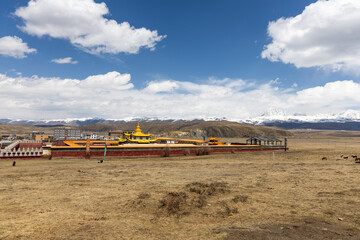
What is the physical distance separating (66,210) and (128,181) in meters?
6.96

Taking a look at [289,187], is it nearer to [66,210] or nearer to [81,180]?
[66,210]

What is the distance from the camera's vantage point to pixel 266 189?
48.4 ft

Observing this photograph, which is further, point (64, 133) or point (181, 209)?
point (64, 133)

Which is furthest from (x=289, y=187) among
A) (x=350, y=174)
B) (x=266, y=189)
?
(x=350, y=174)

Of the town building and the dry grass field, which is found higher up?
the town building

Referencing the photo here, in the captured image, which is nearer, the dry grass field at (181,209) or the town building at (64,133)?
the dry grass field at (181,209)

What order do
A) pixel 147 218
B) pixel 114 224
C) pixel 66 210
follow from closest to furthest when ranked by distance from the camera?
1. pixel 114 224
2. pixel 147 218
3. pixel 66 210

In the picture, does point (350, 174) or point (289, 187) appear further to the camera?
point (350, 174)

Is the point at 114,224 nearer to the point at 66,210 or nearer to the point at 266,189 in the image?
the point at 66,210

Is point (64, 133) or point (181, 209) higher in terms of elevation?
point (64, 133)

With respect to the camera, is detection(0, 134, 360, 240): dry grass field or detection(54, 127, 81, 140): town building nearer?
detection(0, 134, 360, 240): dry grass field

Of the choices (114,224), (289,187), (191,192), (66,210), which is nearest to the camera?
(114,224)

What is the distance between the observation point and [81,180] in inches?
701

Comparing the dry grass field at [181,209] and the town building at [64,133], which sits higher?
the town building at [64,133]
